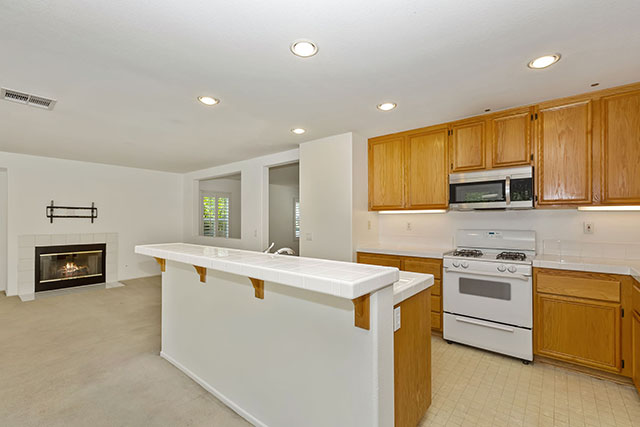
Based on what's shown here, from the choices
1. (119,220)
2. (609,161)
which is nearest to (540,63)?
(609,161)

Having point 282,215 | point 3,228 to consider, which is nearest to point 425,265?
point 282,215

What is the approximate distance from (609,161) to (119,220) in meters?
7.33

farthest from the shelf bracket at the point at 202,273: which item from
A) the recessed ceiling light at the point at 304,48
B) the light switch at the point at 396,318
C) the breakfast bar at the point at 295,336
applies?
the recessed ceiling light at the point at 304,48

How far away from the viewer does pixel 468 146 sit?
313 cm

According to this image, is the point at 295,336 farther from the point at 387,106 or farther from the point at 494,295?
the point at 387,106

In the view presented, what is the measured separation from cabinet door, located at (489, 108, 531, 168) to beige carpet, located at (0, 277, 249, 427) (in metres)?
3.19

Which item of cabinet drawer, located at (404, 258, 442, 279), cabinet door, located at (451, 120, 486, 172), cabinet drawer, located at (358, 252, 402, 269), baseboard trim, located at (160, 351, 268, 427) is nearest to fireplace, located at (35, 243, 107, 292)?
baseboard trim, located at (160, 351, 268, 427)

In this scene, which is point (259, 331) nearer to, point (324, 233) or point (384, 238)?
point (324, 233)

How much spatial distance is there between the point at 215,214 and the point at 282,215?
6.58ft

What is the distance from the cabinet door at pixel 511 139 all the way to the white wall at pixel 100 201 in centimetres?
635

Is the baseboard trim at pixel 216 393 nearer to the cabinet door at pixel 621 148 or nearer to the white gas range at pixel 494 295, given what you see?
the white gas range at pixel 494 295

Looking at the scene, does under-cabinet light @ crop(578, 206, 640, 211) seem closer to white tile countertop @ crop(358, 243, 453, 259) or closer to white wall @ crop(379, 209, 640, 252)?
white wall @ crop(379, 209, 640, 252)

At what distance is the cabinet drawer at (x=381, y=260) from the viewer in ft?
11.0

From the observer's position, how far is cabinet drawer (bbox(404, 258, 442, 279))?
310cm
